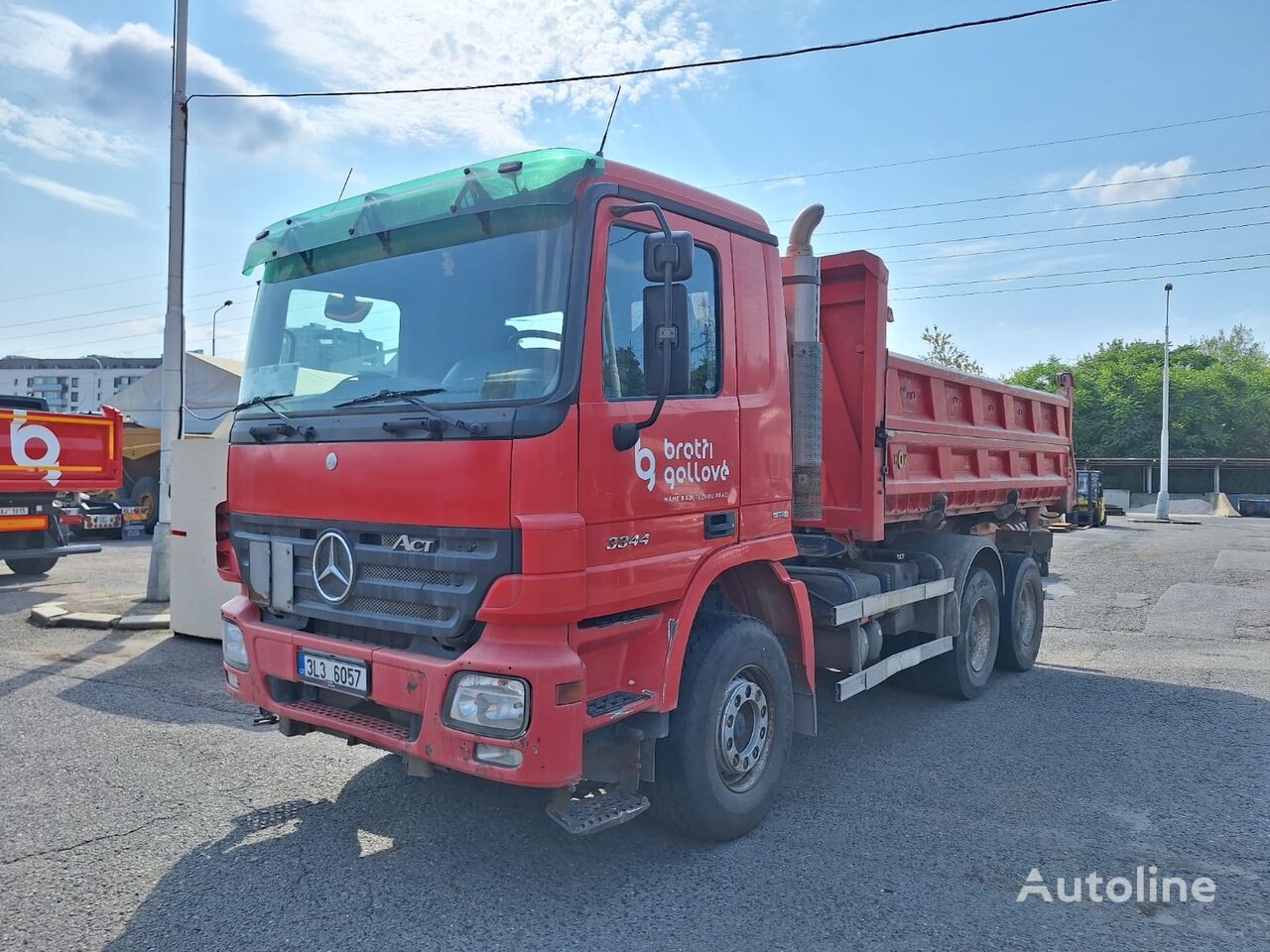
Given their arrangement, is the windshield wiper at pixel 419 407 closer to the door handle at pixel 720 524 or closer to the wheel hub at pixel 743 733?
the door handle at pixel 720 524

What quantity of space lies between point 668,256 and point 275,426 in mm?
1942

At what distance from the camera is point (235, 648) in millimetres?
4273

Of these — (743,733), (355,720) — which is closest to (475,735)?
(355,720)

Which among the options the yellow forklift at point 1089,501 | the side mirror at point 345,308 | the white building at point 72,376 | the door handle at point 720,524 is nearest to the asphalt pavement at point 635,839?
the door handle at point 720,524

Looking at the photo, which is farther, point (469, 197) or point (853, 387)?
point (853, 387)

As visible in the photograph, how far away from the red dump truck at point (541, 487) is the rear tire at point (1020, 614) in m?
3.05

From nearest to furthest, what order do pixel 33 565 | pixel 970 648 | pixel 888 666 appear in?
1. pixel 888 666
2. pixel 970 648
3. pixel 33 565

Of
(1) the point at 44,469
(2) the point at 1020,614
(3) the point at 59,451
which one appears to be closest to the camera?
(2) the point at 1020,614

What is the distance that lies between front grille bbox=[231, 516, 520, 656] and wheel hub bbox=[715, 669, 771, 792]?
1312 mm

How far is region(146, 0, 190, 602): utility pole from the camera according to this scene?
32.8 ft

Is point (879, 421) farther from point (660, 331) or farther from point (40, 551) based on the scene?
point (40, 551)

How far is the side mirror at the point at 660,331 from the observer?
11.3 feet

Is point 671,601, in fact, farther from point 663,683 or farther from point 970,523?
point 970,523

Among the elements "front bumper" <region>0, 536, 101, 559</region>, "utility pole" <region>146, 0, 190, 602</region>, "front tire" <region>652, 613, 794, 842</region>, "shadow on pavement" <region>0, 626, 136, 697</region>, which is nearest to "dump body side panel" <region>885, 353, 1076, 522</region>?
"front tire" <region>652, 613, 794, 842</region>
